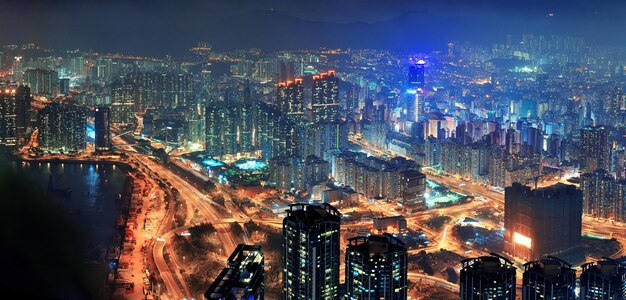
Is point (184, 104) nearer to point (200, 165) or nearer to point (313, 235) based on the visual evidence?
point (200, 165)

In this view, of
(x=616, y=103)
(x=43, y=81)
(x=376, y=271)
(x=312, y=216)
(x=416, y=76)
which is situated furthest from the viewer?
(x=416, y=76)

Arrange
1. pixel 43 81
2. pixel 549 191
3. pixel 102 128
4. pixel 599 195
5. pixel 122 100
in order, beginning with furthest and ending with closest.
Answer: pixel 122 100, pixel 102 128, pixel 43 81, pixel 599 195, pixel 549 191

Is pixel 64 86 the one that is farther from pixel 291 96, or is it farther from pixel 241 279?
pixel 241 279

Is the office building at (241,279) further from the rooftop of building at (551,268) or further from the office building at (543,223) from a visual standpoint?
the office building at (543,223)

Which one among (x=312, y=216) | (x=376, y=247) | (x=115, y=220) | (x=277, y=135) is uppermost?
(x=277, y=135)

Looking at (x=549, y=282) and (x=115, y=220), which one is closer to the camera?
(x=549, y=282)

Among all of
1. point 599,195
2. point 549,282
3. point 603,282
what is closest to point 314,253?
point 549,282

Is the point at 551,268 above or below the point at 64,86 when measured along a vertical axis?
below

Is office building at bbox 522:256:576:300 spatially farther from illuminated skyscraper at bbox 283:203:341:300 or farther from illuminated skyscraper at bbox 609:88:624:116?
illuminated skyscraper at bbox 609:88:624:116
